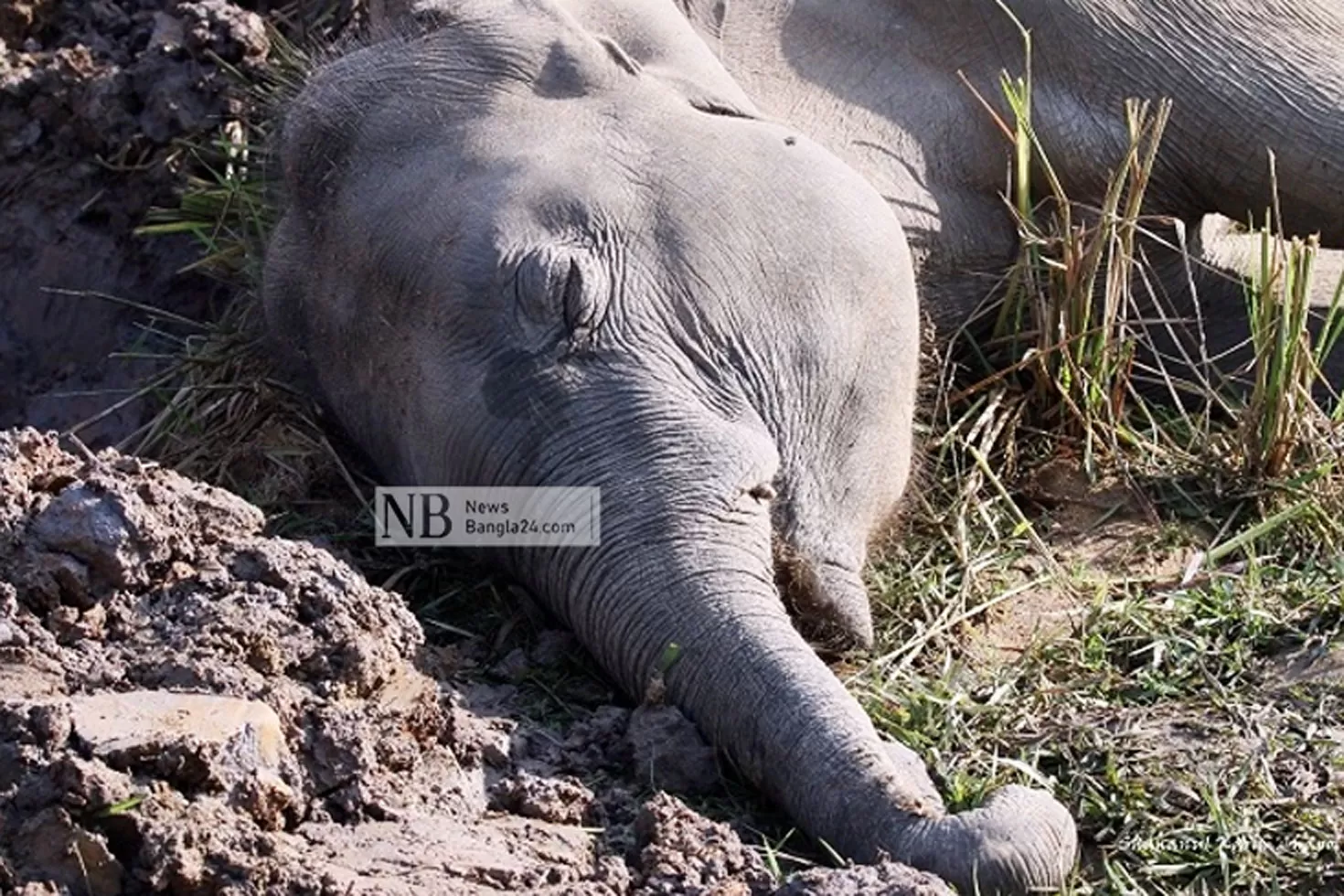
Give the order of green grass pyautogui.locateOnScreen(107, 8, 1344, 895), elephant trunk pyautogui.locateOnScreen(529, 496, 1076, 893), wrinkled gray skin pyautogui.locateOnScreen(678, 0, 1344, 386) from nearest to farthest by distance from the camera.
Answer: elephant trunk pyautogui.locateOnScreen(529, 496, 1076, 893)
green grass pyautogui.locateOnScreen(107, 8, 1344, 895)
wrinkled gray skin pyautogui.locateOnScreen(678, 0, 1344, 386)

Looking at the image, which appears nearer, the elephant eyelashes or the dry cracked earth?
the dry cracked earth

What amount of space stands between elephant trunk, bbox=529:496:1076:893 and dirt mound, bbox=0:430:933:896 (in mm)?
135

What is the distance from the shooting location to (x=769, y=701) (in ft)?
12.1

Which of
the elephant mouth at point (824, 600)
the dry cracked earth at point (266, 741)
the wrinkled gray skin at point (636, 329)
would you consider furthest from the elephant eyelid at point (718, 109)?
the dry cracked earth at point (266, 741)

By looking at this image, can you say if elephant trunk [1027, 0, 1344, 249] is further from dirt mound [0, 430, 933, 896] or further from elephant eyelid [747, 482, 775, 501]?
dirt mound [0, 430, 933, 896]

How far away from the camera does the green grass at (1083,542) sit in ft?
12.7

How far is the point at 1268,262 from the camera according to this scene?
5000mm

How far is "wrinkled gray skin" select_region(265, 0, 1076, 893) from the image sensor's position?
3.84 m

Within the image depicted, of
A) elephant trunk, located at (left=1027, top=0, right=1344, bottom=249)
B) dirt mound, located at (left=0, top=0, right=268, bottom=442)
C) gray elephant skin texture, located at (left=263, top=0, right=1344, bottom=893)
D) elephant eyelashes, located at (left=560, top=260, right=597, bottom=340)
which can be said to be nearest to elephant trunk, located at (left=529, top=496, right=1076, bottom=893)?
gray elephant skin texture, located at (left=263, top=0, right=1344, bottom=893)

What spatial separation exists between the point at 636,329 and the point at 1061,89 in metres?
1.49

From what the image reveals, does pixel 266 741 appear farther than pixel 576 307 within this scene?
No

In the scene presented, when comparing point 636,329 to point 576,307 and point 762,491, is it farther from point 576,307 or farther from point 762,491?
point 762,491

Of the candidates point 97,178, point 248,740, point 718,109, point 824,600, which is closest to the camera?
point 248,740

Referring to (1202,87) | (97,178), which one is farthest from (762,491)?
(97,178)
